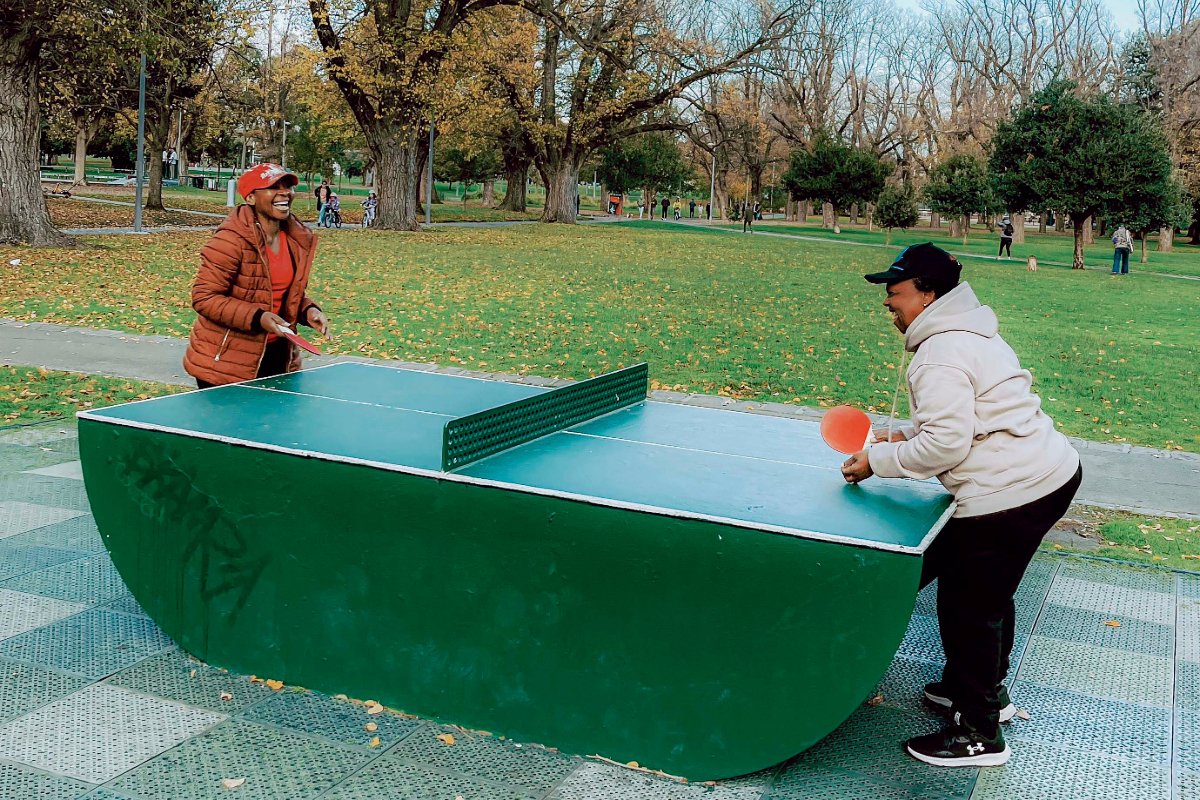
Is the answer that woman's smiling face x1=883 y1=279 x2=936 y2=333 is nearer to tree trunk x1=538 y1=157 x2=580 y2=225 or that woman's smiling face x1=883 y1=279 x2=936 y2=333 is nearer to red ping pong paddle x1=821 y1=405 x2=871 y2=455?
red ping pong paddle x1=821 y1=405 x2=871 y2=455

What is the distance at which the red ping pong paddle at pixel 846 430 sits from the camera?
175 inches

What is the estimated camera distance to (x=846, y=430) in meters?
4.47

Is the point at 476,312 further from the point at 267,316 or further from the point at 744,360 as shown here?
the point at 267,316

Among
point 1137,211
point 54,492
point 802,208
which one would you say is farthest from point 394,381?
point 802,208

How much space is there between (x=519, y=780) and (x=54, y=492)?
436 centimetres

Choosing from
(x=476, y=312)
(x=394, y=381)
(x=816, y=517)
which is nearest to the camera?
(x=816, y=517)

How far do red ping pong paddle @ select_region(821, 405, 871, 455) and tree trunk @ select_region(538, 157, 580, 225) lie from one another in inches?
1797

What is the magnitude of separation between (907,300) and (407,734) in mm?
2361

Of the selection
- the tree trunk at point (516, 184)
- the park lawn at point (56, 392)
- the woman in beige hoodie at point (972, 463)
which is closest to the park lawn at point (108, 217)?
the park lawn at point (56, 392)

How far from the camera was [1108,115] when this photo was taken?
3488 centimetres

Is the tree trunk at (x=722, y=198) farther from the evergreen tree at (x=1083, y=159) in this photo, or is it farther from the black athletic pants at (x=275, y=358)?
the black athletic pants at (x=275, y=358)

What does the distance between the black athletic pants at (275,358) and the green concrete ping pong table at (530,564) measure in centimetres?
93

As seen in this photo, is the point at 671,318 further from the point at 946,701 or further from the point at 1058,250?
the point at 1058,250

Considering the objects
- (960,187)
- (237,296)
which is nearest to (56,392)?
(237,296)
